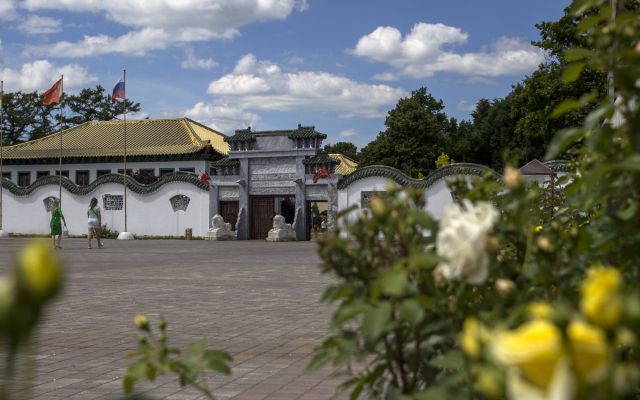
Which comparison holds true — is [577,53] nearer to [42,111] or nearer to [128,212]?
[128,212]

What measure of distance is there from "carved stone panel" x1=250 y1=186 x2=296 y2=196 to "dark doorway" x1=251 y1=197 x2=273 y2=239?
44cm

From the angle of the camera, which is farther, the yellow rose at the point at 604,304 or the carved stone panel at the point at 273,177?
the carved stone panel at the point at 273,177

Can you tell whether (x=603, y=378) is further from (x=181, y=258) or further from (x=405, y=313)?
(x=181, y=258)

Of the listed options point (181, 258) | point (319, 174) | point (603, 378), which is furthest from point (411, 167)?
point (603, 378)

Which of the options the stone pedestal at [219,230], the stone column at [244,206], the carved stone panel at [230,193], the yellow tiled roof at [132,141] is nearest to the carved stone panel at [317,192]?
the stone column at [244,206]

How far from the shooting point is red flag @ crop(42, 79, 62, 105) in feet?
92.4

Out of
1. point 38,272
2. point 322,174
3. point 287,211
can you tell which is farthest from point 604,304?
point 287,211

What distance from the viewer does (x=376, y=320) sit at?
3.64ft

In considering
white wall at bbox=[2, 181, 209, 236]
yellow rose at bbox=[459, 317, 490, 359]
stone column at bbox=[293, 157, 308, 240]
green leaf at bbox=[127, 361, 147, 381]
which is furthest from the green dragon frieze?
yellow rose at bbox=[459, 317, 490, 359]

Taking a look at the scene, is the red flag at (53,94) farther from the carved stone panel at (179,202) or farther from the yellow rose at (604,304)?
the yellow rose at (604,304)

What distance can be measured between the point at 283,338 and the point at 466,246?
4.60 m

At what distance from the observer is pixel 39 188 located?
30.6 metres

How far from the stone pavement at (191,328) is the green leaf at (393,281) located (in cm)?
45

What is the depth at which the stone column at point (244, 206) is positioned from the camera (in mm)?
27391
